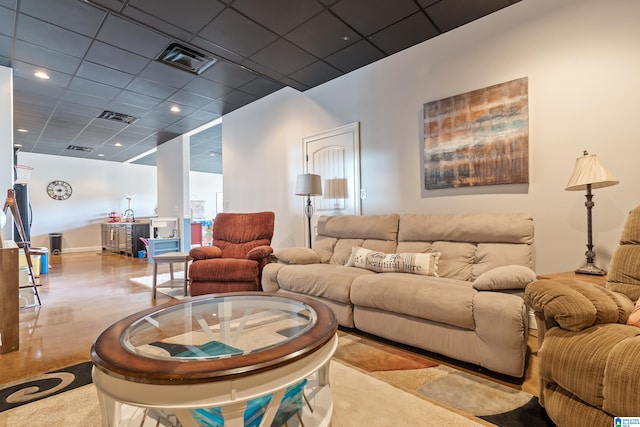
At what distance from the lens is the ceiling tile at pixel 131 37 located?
2791 millimetres

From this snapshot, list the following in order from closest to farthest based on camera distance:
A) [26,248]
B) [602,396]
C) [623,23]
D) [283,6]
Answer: [602,396]
[623,23]
[283,6]
[26,248]

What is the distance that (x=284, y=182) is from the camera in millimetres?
4527

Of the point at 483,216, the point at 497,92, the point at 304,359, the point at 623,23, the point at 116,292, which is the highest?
the point at 623,23

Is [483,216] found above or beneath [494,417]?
above

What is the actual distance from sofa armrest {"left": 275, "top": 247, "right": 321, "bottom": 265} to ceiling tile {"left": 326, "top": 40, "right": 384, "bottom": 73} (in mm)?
2182

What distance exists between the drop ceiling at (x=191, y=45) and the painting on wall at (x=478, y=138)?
75 cm

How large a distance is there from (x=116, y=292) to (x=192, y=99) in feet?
9.65

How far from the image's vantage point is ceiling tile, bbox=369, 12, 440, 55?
277 cm

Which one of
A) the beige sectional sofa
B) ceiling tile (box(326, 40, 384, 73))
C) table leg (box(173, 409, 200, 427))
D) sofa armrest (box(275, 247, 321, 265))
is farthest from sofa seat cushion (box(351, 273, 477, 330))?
ceiling tile (box(326, 40, 384, 73))

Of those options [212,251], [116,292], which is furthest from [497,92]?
[116,292]

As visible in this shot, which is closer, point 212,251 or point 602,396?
point 602,396

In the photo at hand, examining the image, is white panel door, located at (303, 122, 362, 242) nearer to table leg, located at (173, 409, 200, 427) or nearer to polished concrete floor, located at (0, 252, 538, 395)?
polished concrete floor, located at (0, 252, 538, 395)

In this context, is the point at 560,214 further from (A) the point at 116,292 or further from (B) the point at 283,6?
(A) the point at 116,292

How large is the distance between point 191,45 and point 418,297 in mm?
3260
